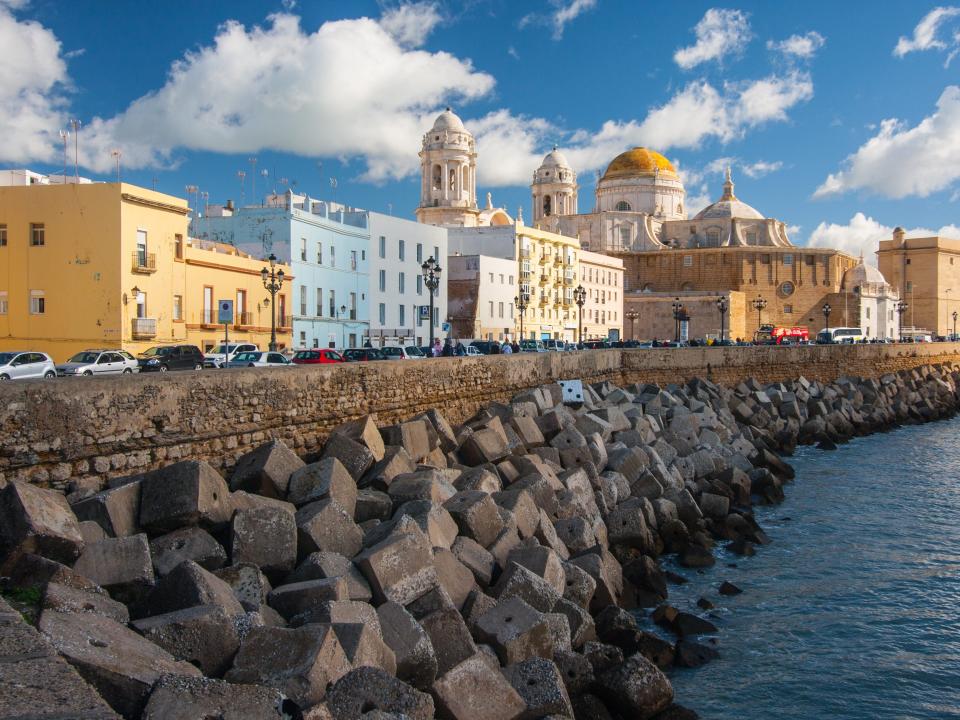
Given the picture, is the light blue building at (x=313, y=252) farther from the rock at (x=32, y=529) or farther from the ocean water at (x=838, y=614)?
the rock at (x=32, y=529)

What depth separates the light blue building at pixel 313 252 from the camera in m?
38.3

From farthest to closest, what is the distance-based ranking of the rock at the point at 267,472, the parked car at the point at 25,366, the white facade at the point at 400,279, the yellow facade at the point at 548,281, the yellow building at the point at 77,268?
1. the yellow facade at the point at 548,281
2. the white facade at the point at 400,279
3. the yellow building at the point at 77,268
4. the parked car at the point at 25,366
5. the rock at the point at 267,472

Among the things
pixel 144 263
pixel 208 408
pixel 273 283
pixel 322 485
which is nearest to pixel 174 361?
pixel 144 263

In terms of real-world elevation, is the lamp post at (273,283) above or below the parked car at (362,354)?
above

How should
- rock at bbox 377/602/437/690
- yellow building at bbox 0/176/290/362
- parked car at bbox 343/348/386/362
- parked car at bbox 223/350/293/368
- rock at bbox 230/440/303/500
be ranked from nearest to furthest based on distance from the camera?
rock at bbox 377/602/437/690, rock at bbox 230/440/303/500, parked car at bbox 223/350/293/368, parked car at bbox 343/348/386/362, yellow building at bbox 0/176/290/362

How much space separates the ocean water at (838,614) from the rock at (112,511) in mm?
5108

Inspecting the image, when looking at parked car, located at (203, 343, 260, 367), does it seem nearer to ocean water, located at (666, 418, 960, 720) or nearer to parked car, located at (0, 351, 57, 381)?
parked car, located at (0, 351, 57, 381)

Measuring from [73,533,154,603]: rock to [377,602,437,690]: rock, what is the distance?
68.8 inches

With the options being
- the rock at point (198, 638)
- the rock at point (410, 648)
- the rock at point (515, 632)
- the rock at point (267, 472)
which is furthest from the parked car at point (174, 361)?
the rock at point (198, 638)

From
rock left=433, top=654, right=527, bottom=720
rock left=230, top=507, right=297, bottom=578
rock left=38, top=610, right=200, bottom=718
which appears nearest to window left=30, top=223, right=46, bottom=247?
rock left=230, top=507, right=297, bottom=578

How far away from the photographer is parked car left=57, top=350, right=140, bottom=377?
2092 centimetres

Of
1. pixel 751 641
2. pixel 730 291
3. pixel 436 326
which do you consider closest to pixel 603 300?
pixel 730 291

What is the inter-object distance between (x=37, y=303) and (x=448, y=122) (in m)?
43.9

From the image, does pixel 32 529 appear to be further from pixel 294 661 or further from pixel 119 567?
pixel 294 661
